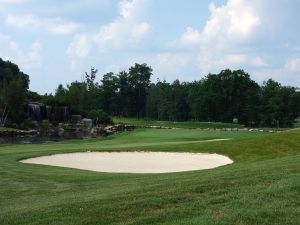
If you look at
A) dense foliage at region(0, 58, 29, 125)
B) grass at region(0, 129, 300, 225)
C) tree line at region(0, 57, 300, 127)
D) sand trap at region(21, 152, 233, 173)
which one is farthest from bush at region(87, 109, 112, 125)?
grass at region(0, 129, 300, 225)

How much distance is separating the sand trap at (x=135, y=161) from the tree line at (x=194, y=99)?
6590cm

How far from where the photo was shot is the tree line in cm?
10538

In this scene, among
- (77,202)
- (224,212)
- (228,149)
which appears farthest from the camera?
(228,149)

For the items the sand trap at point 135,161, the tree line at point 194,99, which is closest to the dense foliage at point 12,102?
the tree line at point 194,99

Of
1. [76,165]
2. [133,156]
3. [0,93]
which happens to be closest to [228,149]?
[133,156]

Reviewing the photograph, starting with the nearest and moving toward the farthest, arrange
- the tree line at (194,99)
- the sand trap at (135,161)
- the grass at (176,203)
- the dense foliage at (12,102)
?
the grass at (176,203), the sand trap at (135,161), the dense foliage at (12,102), the tree line at (194,99)

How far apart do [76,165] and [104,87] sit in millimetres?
119815

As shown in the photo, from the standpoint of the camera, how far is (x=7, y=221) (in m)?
10.3

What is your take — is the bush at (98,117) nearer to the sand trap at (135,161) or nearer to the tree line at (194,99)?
the tree line at (194,99)

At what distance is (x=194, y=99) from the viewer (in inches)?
4769

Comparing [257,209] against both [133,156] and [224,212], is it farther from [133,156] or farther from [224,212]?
[133,156]

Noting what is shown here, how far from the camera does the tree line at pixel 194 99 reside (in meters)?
105

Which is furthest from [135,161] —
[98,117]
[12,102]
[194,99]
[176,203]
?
[194,99]

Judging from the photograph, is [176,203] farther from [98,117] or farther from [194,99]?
[194,99]
